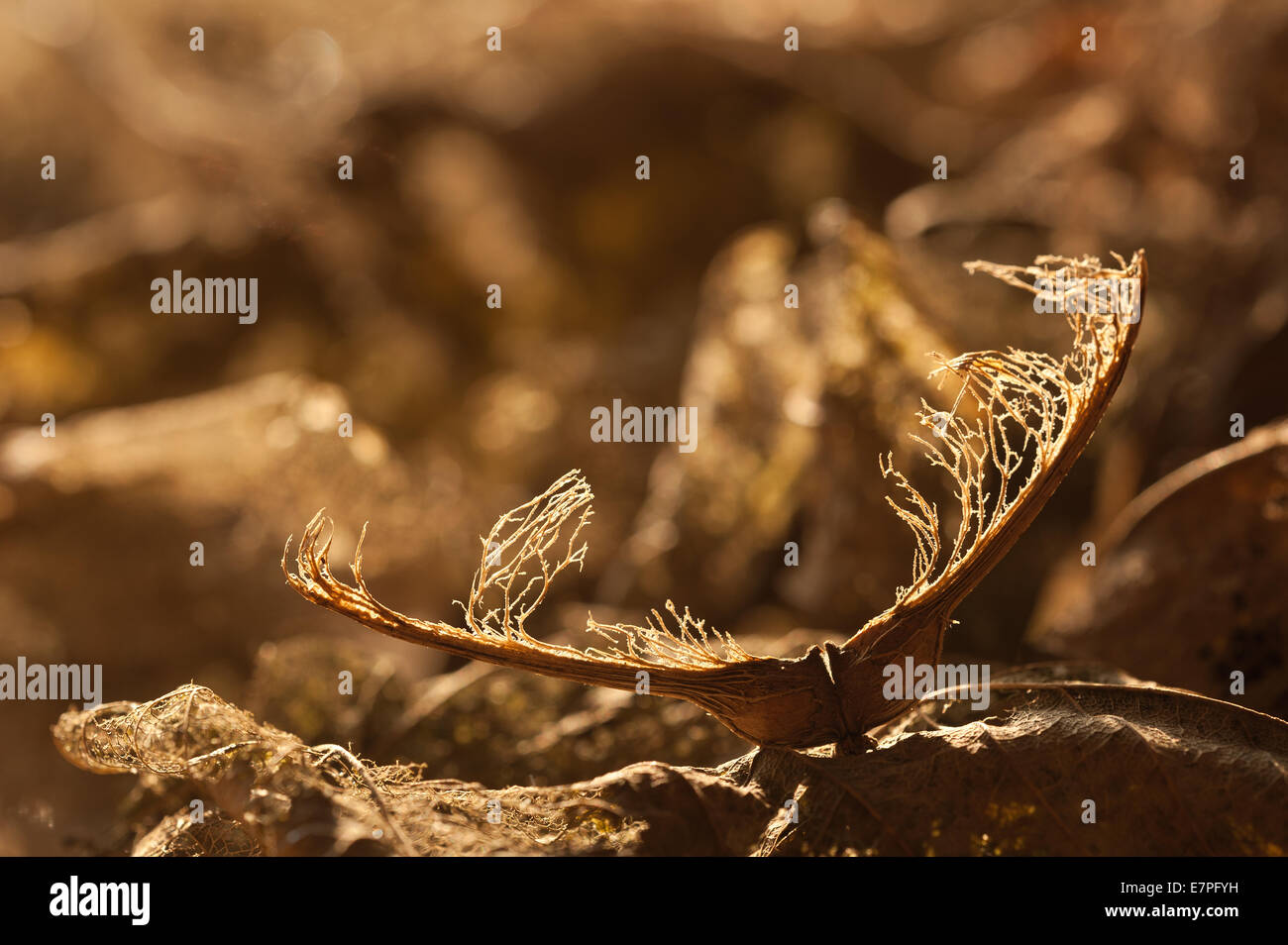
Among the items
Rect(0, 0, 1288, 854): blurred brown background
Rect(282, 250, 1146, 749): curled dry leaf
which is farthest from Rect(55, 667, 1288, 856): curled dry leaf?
Rect(0, 0, 1288, 854): blurred brown background

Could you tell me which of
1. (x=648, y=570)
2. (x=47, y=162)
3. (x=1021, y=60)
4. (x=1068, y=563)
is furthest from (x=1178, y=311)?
(x=47, y=162)

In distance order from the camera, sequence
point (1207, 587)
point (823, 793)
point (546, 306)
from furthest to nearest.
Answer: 1. point (546, 306)
2. point (1207, 587)
3. point (823, 793)

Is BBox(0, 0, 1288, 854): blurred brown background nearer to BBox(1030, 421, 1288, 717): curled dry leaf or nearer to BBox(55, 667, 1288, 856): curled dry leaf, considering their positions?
BBox(1030, 421, 1288, 717): curled dry leaf

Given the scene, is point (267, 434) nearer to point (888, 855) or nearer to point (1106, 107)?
point (888, 855)

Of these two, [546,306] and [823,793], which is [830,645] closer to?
[823,793]

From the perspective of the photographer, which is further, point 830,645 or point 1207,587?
point 1207,587

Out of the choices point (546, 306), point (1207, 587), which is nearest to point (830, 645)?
point (1207, 587)

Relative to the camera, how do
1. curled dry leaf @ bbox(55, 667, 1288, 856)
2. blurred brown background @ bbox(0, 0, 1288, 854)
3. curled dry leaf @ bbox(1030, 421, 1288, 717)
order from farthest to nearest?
blurred brown background @ bbox(0, 0, 1288, 854), curled dry leaf @ bbox(1030, 421, 1288, 717), curled dry leaf @ bbox(55, 667, 1288, 856)

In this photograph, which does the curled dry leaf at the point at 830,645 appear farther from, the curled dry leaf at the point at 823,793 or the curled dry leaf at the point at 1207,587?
the curled dry leaf at the point at 1207,587

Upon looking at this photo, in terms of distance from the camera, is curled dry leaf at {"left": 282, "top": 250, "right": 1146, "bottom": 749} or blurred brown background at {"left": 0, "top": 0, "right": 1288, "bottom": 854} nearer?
curled dry leaf at {"left": 282, "top": 250, "right": 1146, "bottom": 749}
